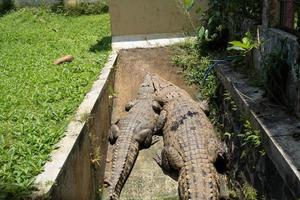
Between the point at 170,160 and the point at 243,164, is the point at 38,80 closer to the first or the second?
the point at 170,160

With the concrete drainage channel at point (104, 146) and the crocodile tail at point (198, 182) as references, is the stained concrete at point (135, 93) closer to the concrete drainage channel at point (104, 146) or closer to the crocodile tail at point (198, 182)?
the concrete drainage channel at point (104, 146)

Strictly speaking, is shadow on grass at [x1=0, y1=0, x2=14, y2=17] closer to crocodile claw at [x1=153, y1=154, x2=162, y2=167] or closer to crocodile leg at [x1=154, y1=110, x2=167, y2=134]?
crocodile leg at [x1=154, y1=110, x2=167, y2=134]

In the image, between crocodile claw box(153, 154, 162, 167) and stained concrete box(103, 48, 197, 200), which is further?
crocodile claw box(153, 154, 162, 167)

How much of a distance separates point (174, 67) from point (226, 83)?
2.35 metres

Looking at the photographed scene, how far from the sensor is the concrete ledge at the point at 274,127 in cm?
373

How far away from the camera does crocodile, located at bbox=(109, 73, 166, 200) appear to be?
604 centimetres

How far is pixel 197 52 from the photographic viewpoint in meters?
8.66

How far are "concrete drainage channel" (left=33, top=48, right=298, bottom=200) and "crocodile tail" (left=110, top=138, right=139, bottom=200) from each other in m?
0.14

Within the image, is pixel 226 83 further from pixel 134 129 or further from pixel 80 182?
pixel 80 182

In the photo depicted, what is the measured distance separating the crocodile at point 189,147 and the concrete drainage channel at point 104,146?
35 centimetres

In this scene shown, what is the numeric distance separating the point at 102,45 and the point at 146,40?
3.29 ft

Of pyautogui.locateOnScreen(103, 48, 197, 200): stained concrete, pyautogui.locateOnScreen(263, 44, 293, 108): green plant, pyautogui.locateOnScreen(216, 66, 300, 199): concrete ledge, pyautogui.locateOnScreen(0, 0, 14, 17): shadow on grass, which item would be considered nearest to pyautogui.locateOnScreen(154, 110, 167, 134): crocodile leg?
pyautogui.locateOnScreen(103, 48, 197, 200): stained concrete

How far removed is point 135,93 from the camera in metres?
8.34

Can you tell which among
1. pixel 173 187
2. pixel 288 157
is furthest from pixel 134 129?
pixel 288 157
